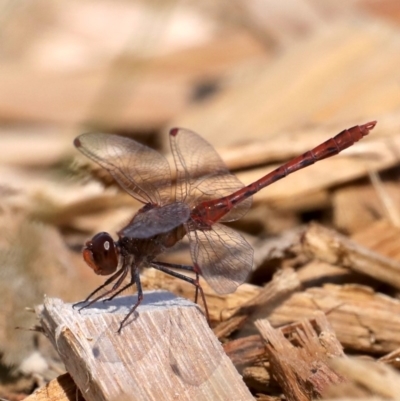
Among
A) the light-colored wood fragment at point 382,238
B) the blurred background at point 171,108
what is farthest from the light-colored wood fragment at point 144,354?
the light-colored wood fragment at point 382,238

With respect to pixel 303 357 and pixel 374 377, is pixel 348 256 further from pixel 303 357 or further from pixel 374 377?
pixel 374 377

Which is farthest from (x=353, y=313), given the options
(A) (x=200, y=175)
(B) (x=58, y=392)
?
(B) (x=58, y=392)

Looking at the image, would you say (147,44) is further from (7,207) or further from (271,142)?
(7,207)

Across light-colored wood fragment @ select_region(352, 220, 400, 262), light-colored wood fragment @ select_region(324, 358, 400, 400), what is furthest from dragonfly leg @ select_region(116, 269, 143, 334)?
light-colored wood fragment @ select_region(352, 220, 400, 262)

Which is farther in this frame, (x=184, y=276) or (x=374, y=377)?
(x=184, y=276)

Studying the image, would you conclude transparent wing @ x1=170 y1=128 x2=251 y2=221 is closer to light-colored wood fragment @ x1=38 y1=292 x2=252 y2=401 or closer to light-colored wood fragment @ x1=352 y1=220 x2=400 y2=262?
light-colored wood fragment @ x1=352 y1=220 x2=400 y2=262

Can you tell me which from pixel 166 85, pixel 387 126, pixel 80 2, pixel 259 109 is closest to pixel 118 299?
pixel 387 126
